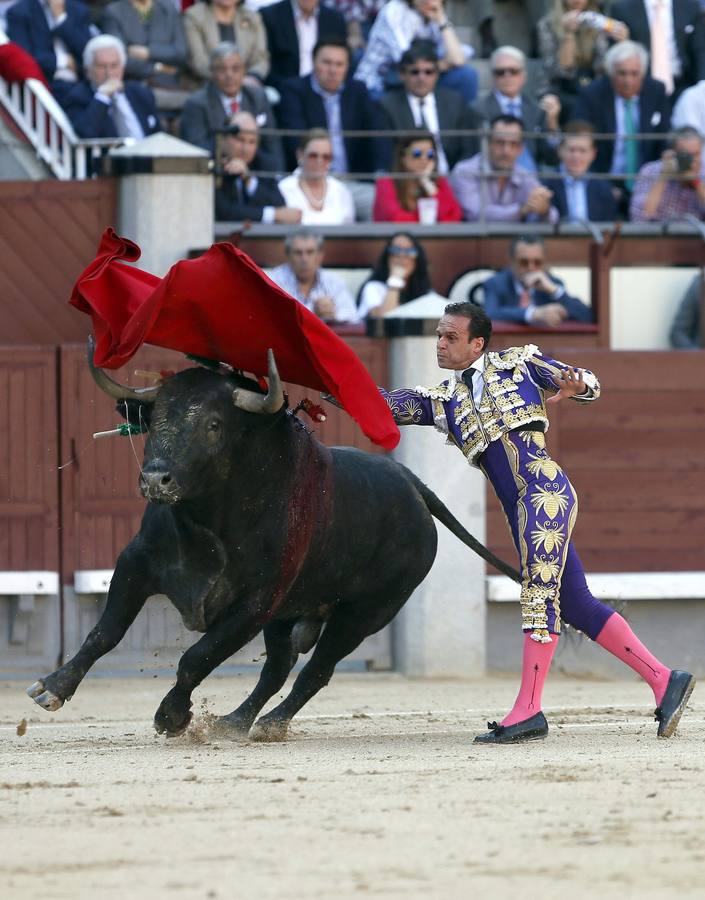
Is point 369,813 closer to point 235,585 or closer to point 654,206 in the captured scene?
point 235,585

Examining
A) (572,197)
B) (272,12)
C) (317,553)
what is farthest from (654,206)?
(317,553)

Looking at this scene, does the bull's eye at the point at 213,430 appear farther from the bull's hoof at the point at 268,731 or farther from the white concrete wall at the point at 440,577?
the white concrete wall at the point at 440,577

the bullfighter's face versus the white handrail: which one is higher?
the white handrail

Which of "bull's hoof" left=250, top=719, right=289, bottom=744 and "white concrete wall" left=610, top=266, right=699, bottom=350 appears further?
"white concrete wall" left=610, top=266, right=699, bottom=350

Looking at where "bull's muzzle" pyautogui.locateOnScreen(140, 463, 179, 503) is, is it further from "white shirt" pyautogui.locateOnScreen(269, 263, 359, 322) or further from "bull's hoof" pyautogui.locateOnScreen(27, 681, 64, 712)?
"white shirt" pyautogui.locateOnScreen(269, 263, 359, 322)

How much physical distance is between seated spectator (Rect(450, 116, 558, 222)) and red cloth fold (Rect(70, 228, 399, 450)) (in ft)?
15.8

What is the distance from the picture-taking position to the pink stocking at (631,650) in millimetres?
6223

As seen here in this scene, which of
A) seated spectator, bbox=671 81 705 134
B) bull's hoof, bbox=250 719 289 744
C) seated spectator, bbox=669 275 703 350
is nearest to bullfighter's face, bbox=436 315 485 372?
bull's hoof, bbox=250 719 289 744

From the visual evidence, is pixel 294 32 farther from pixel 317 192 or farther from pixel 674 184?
pixel 674 184

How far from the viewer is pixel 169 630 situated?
9086 mm

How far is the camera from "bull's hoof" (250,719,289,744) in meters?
6.34

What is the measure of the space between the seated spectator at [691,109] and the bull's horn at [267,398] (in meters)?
6.32

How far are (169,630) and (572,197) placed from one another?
12.1 ft

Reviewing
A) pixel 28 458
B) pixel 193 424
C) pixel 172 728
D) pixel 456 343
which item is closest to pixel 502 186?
pixel 28 458
